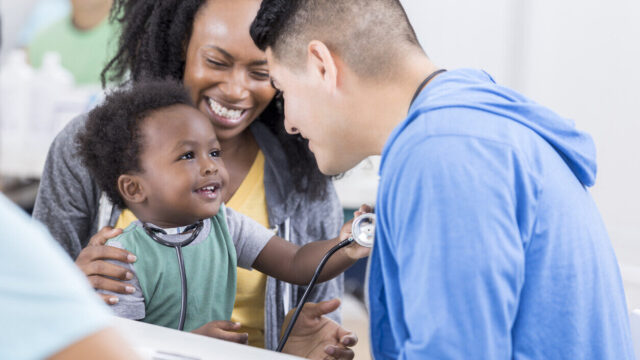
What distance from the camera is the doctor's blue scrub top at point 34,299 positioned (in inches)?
13.4

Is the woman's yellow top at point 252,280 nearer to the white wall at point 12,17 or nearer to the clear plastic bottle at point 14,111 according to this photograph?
the clear plastic bottle at point 14,111

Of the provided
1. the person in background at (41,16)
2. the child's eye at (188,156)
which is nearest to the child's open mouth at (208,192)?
the child's eye at (188,156)

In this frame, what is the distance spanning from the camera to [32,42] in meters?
2.90

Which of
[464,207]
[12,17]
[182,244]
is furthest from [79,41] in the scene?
[464,207]

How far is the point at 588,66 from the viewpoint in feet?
6.06

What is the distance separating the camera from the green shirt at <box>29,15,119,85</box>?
2805 mm

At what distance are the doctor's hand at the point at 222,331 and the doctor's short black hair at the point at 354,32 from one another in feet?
1.36

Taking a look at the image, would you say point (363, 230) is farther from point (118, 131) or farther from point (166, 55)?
point (166, 55)

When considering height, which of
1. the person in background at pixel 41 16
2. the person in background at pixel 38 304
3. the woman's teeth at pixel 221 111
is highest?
the person in background at pixel 41 16

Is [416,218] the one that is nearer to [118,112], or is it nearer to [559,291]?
[559,291]

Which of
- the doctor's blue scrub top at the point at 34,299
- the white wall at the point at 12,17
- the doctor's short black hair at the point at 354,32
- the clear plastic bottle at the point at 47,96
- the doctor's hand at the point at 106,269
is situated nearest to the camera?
the doctor's blue scrub top at the point at 34,299

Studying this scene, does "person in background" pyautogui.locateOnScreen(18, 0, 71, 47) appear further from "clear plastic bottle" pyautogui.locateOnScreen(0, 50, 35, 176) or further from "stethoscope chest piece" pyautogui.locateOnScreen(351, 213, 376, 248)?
"stethoscope chest piece" pyautogui.locateOnScreen(351, 213, 376, 248)

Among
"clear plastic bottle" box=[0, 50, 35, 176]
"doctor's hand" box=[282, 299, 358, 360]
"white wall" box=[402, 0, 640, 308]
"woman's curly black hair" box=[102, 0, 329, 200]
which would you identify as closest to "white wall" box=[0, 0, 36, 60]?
"clear plastic bottle" box=[0, 50, 35, 176]

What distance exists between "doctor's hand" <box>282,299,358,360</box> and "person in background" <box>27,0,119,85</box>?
1.96 m
